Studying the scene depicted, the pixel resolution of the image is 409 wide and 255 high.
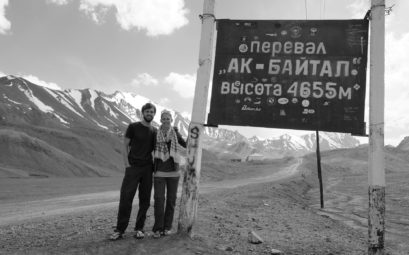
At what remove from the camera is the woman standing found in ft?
23.9

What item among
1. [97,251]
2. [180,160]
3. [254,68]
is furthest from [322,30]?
[97,251]

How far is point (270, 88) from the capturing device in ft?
24.8

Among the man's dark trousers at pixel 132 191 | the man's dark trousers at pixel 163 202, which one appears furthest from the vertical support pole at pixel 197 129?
the man's dark trousers at pixel 132 191

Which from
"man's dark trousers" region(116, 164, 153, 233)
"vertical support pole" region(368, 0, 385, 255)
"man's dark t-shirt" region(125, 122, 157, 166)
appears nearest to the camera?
"vertical support pole" region(368, 0, 385, 255)

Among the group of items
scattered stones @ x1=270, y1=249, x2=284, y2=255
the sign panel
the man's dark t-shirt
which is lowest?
scattered stones @ x1=270, y1=249, x2=284, y2=255

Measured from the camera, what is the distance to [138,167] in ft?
24.0

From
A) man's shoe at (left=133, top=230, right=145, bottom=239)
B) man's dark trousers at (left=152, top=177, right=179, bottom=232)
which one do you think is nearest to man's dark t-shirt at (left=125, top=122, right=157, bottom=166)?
man's dark trousers at (left=152, top=177, right=179, bottom=232)

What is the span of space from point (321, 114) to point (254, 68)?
53.7 inches

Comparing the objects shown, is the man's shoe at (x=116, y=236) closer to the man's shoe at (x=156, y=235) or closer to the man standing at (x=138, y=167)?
the man standing at (x=138, y=167)

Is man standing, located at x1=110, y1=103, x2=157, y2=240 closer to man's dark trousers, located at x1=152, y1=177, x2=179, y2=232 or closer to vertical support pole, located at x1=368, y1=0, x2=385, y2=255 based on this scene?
man's dark trousers, located at x1=152, y1=177, x2=179, y2=232

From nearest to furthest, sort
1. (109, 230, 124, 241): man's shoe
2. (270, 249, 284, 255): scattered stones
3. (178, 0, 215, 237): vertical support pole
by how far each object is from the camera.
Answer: (109, 230, 124, 241): man's shoe → (270, 249, 284, 255): scattered stones → (178, 0, 215, 237): vertical support pole

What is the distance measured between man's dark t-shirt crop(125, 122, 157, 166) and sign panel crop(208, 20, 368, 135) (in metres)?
1.19

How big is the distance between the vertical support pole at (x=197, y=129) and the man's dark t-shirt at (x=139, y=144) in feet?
2.27

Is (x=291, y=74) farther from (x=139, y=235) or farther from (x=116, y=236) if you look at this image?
(x=116, y=236)
